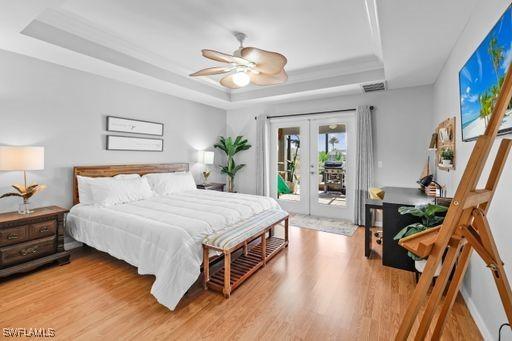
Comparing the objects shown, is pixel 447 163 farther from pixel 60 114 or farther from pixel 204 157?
pixel 60 114

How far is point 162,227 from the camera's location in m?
2.40

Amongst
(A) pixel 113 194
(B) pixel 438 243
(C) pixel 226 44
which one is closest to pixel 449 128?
(B) pixel 438 243

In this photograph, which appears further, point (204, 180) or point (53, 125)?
point (204, 180)

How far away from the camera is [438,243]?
3.18ft

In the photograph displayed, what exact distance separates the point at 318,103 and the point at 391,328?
4.08 meters

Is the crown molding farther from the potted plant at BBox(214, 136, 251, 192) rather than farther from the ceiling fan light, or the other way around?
the ceiling fan light

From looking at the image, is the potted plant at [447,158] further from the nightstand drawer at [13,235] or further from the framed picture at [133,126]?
the nightstand drawer at [13,235]

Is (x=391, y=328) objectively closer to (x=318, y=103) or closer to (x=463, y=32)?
(x=463, y=32)

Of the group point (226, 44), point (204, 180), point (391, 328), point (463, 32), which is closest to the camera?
point (391, 328)

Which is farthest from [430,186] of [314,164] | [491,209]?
[314,164]

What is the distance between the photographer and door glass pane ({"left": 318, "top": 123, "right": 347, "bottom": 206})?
498 centimetres

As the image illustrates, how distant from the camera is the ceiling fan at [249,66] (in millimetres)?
2510

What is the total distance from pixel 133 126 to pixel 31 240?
82.0 inches

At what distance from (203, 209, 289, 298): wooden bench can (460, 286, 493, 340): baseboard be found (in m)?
1.90
